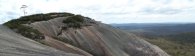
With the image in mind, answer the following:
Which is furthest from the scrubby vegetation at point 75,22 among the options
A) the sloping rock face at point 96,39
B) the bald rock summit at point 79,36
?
the sloping rock face at point 96,39

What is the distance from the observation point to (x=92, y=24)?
52.2 meters

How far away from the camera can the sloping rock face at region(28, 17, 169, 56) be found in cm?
4575

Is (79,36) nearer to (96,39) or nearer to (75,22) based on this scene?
(96,39)

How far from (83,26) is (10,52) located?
25368 millimetres

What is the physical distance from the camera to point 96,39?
47156 mm

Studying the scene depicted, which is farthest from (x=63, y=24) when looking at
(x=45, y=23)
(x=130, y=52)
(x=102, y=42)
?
(x=130, y=52)

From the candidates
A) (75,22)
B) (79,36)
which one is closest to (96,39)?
(79,36)

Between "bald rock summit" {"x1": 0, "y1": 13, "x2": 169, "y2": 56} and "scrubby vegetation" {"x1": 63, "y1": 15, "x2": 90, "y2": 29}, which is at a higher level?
"scrubby vegetation" {"x1": 63, "y1": 15, "x2": 90, "y2": 29}

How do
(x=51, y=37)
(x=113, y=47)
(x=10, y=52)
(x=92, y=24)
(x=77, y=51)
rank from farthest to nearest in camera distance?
1. (x=92, y=24)
2. (x=113, y=47)
3. (x=51, y=37)
4. (x=77, y=51)
5. (x=10, y=52)

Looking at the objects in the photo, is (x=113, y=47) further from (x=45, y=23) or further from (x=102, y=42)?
(x=45, y=23)

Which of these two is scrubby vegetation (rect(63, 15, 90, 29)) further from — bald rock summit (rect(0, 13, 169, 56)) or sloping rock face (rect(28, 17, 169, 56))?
sloping rock face (rect(28, 17, 169, 56))

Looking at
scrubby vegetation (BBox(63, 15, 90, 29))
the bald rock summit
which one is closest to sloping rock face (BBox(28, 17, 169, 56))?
the bald rock summit

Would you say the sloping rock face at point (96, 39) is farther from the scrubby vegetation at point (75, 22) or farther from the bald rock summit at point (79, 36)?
the scrubby vegetation at point (75, 22)

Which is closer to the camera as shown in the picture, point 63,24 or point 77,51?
point 77,51
